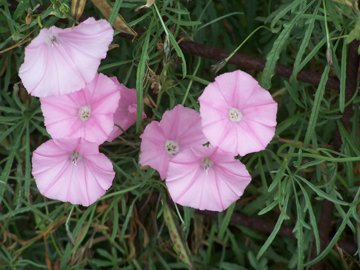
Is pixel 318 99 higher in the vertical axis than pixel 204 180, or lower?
higher

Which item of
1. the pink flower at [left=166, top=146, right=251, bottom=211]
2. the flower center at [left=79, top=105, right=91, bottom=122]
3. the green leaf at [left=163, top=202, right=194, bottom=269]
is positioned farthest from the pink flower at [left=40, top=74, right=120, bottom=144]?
the green leaf at [left=163, top=202, right=194, bottom=269]

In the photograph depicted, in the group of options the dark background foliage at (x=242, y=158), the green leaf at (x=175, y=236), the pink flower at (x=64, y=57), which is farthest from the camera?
the green leaf at (x=175, y=236)

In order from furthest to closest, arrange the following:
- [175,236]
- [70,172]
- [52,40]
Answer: [175,236] < [70,172] < [52,40]

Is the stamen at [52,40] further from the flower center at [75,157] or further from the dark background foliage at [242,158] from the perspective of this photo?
the flower center at [75,157]

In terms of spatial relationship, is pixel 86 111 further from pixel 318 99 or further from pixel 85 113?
pixel 318 99

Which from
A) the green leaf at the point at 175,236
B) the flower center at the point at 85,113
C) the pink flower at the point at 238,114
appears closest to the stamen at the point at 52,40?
the flower center at the point at 85,113

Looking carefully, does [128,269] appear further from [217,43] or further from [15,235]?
[217,43]

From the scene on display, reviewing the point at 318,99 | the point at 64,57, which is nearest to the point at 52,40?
the point at 64,57

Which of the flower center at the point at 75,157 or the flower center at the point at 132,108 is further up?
the flower center at the point at 132,108
